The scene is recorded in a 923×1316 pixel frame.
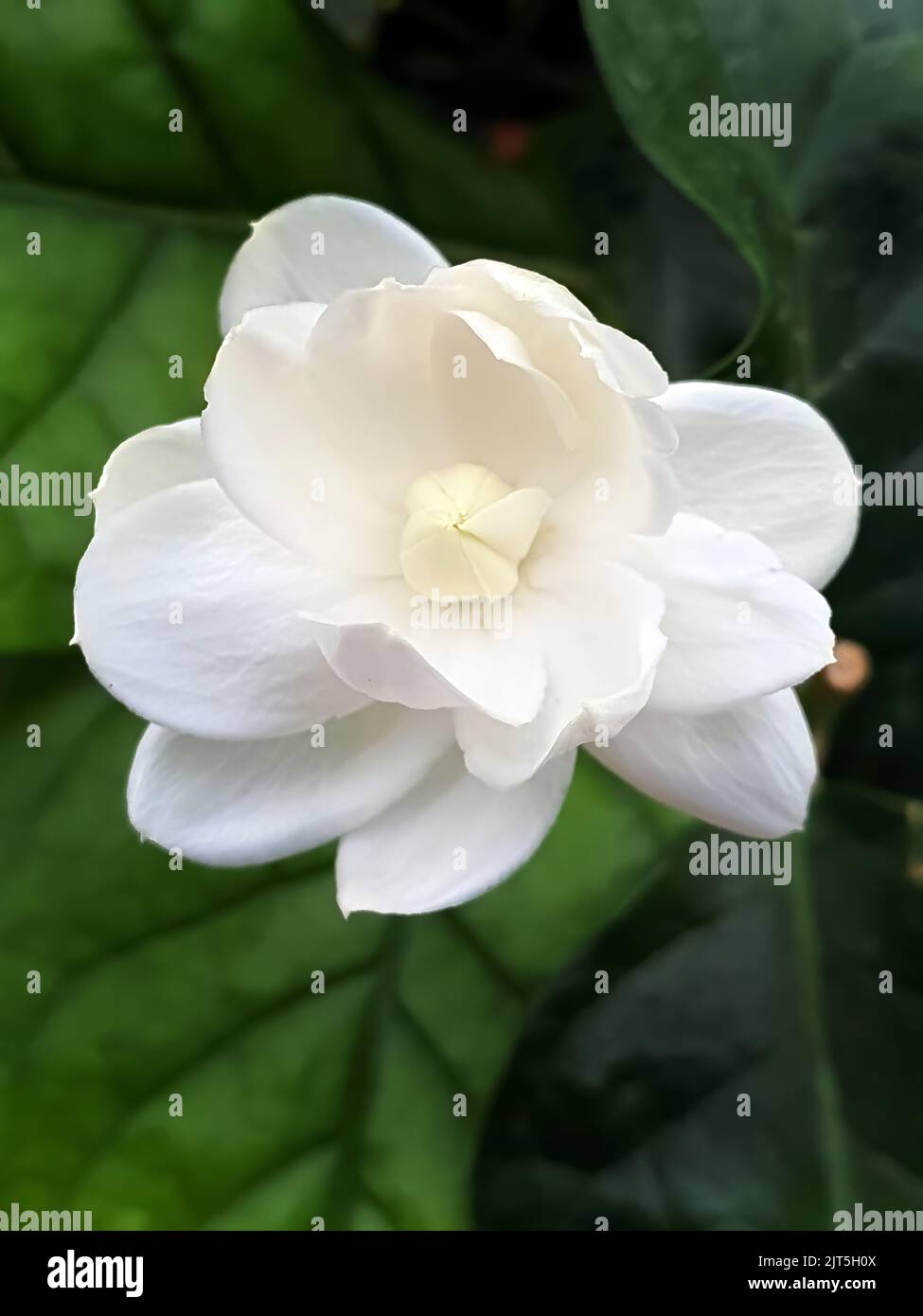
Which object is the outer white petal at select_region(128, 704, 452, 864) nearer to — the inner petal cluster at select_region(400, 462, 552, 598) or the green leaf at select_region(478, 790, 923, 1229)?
the inner petal cluster at select_region(400, 462, 552, 598)

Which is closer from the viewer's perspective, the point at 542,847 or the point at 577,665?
the point at 577,665

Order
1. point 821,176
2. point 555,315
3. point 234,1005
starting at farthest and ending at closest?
point 234,1005
point 821,176
point 555,315

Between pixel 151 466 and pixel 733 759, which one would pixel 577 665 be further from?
pixel 151 466

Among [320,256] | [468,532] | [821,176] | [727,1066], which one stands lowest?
[727,1066]

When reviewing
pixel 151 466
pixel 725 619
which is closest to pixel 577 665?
pixel 725 619

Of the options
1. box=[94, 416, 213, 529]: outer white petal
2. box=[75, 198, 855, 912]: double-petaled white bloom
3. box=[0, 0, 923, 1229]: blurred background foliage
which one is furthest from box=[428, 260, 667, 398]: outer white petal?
box=[0, 0, 923, 1229]: blurred background foliage

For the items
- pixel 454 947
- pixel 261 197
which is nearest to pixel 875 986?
pixel 454 947

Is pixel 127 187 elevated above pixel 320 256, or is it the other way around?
pixel 127 187
